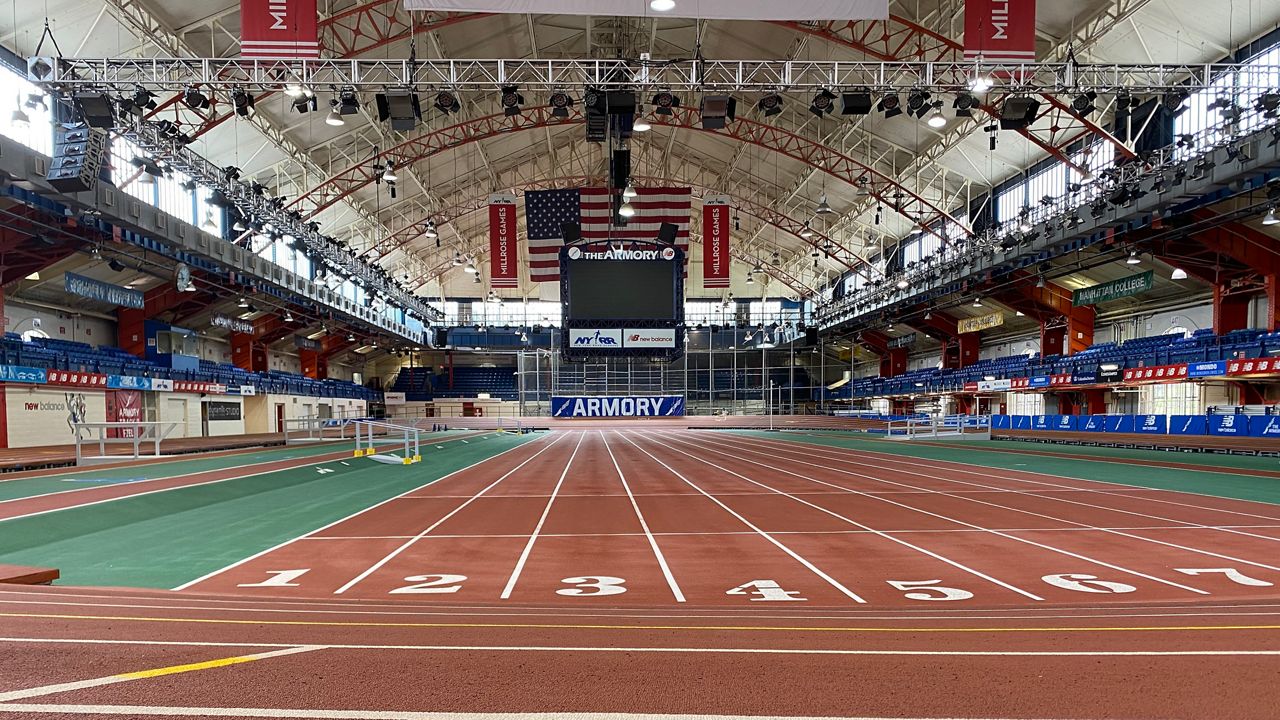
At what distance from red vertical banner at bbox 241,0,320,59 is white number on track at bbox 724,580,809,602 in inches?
465

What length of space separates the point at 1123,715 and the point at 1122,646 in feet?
3.28

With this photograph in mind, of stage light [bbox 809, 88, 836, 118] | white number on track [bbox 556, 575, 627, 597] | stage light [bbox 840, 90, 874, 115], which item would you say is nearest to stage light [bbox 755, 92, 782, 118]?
stage light [bbox 809, 88, 836, 118]

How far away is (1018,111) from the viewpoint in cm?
1650

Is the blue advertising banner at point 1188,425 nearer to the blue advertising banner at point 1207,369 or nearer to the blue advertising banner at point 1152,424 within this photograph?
the blue advertising banner at point 1152,424

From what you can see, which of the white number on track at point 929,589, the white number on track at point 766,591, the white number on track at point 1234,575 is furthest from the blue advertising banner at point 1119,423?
the white number on track at point 766,591

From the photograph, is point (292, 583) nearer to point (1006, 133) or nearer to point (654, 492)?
point (654, 492)

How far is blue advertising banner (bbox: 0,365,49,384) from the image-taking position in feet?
74.1

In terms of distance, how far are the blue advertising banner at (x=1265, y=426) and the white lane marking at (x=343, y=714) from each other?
2813 centimetres

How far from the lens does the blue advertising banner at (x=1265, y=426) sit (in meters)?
22.6

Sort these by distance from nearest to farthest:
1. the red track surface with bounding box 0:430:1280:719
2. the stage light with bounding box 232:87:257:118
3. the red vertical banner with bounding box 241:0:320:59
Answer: the red track surface with bounding box 0:430:1280:719 < the red vertical banner with bounding box 241:0:320:59 < the stage light with bounding box 232:87:257:118

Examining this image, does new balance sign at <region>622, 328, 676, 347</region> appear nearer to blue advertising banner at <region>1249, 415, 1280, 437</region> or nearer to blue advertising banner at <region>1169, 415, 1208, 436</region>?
blue advertising banner at <region>1169, 415, 1208, 436</region>

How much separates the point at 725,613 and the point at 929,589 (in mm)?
2395

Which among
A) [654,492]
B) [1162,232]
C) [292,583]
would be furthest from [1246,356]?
[292,583]

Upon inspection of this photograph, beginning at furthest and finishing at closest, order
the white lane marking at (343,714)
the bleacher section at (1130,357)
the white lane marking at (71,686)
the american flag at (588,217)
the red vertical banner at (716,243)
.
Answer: the red vertical banner at (716,243)
the american flag at (588,217)
the bleacher section at (1130,357)
the white lane marking at (71,686)
the white lane marking at (343,714)
